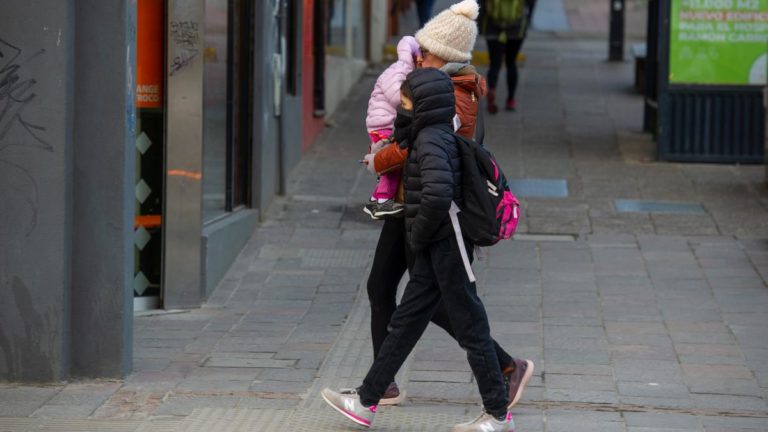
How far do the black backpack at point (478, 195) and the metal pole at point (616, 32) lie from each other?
45.8 ft

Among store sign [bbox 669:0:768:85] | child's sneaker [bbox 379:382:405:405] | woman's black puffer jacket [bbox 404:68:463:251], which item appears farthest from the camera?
store sign [bbox 669:0:768:85]

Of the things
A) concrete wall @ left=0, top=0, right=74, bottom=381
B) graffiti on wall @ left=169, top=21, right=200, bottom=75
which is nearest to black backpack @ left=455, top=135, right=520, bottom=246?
concrete wall @ left=0, top=0, right=74, bottom=381

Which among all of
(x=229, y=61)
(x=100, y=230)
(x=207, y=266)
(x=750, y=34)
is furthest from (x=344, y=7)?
(x=100, y=230)

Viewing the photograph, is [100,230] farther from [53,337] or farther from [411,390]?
[411,390]

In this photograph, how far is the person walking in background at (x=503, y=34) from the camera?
14930 mm

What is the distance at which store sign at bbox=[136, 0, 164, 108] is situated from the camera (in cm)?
797

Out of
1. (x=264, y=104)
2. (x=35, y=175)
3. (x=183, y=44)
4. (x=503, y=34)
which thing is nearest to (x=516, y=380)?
(x=35, y=175)

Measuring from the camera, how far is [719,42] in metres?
Answer: 12.6

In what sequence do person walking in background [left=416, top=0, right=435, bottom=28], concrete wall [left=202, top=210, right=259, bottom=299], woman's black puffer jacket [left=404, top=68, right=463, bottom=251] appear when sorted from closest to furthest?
woman's black puffer jacket [left=404, top=68, right=463, bottom=251]
concrete wall [left=202, top=210, right=259, bottom=299]
person walking in background [left=416, top=0, right=435, bottom=28]

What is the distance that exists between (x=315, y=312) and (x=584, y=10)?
19.0 meters

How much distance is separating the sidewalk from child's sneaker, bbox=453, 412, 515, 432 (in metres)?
0.18

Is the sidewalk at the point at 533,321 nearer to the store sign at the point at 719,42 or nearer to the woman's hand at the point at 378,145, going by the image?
the store sign at the point at 719,42

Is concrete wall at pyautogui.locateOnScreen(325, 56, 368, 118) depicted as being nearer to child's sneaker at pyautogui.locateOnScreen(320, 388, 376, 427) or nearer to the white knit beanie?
the white knit beanie

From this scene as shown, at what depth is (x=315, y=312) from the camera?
8.05 metres
